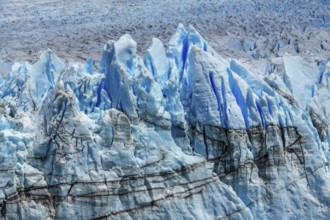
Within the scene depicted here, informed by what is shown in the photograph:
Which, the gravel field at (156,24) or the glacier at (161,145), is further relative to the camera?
the gravel field at (156,24)

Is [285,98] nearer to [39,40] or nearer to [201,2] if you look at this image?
[39,40]

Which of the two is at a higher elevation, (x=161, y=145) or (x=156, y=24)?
(x=156, y=24)

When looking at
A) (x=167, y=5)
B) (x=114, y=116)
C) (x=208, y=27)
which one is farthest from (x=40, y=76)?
(x=167, y=5)

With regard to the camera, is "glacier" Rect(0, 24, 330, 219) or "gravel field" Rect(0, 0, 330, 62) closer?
"glacier" Rect(0, 24, 330, 219)

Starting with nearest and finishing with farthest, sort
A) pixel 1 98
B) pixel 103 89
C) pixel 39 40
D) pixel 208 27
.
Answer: pixel 103 89, pixel 1 98, pixel 39 40, pixel 208 27

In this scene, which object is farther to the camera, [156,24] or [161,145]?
[156,24]

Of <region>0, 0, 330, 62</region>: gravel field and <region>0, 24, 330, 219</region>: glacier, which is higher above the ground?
<region>0, 0, 330, 62</region>: gravel field

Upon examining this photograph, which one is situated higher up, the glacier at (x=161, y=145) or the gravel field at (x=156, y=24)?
the gravel field at (x=156, y=24)

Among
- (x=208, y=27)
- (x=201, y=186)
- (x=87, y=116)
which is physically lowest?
(x=201, y=186)
